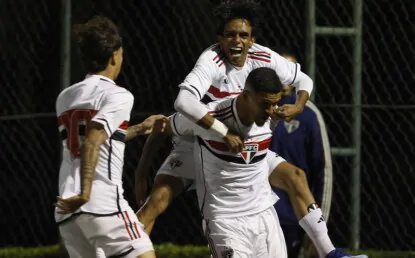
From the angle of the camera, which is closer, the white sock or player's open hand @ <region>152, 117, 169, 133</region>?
player's open hand @ <region>152, 117, 169, 133</region>

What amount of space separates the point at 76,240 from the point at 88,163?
1.40ft

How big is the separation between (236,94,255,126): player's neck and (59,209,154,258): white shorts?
118 centimetres

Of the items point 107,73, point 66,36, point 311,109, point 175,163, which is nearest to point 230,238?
point 175,163

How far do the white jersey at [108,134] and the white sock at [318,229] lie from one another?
200 cm

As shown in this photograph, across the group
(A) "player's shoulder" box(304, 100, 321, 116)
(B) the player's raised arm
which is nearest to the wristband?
(B) the player's raised arm

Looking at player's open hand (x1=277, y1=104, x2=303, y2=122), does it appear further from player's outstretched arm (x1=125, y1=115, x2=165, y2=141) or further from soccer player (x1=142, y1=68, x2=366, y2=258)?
player's outstretched arm (x1=125, y1=115, x2=165, y2=141)

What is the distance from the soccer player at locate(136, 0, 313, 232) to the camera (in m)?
9.05

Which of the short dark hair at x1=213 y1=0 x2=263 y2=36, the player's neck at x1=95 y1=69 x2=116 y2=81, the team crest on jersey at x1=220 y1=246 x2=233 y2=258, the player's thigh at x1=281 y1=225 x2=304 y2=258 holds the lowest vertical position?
the player's thigh at x1=281 y1=225 x2=304 y2=258

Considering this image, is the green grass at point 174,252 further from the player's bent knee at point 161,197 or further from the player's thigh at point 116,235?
the player's thigh at point 116,235

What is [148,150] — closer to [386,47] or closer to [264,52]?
[264,52]

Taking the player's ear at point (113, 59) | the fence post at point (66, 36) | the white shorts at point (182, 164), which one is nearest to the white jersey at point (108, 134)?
the player's ear at point (113, 59)

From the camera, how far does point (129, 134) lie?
26.8ft

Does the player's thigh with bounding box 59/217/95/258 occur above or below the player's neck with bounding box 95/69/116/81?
below

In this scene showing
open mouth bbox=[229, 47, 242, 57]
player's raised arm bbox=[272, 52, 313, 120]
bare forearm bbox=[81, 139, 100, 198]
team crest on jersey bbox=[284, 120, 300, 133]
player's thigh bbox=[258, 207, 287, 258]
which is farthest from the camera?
team crest on jersey bbox=[284, 120, 300, 133]
